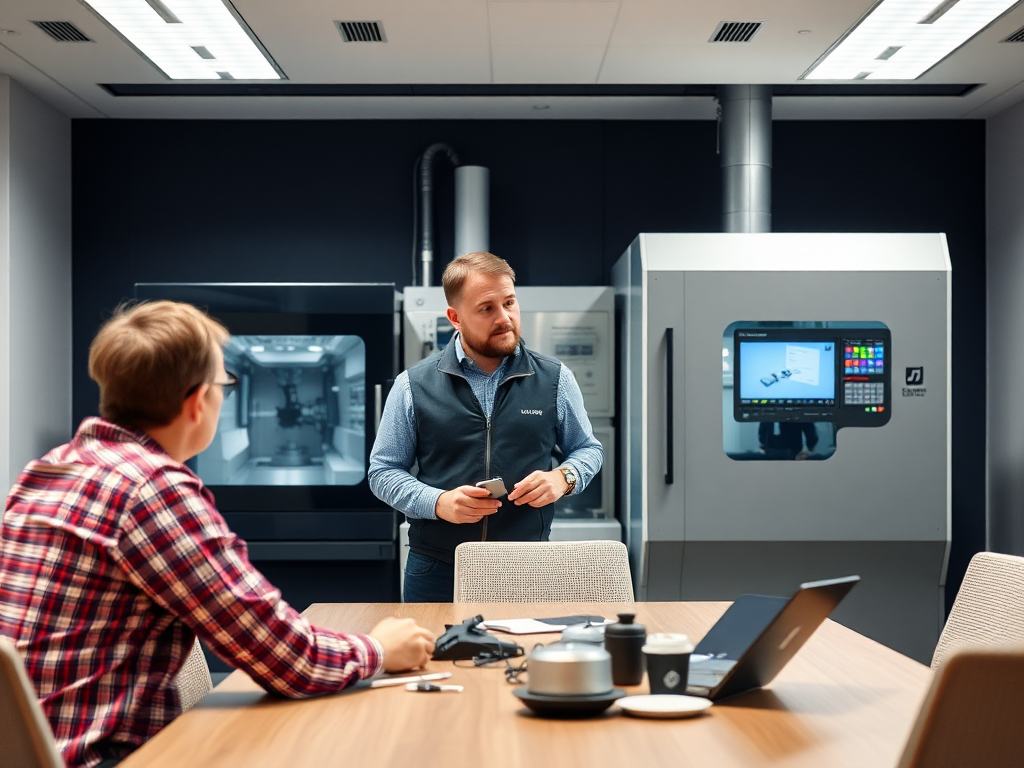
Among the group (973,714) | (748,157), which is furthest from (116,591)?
(748,157)

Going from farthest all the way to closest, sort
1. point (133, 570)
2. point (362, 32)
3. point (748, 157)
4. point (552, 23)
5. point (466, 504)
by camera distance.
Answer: point (748, 157), point (362, 32), point (552, 23), point (466, 504), point (133, 570)

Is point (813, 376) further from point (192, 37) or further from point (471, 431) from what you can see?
point (192, 37)

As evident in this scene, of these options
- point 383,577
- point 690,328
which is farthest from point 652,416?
point 383,577

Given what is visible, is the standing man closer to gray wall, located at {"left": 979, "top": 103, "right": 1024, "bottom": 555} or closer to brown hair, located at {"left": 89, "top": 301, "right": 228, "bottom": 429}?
brown hair, located at {"left": 89, "top": 301, "right": 228, "bottom": 429}

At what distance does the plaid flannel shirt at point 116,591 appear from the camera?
1183 mm

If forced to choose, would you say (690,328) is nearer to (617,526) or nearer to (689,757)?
(617,526)

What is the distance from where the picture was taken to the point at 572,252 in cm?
457

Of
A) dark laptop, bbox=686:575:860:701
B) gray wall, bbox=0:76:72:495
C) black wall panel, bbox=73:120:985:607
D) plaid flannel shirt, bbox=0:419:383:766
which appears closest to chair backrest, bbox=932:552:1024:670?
dark laptop, bbox=686:575:860:701

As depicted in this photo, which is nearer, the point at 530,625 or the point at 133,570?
the point at 133,570

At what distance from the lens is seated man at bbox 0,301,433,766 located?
1.19 meters

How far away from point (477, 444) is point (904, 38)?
225cm

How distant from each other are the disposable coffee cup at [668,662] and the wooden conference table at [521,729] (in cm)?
6

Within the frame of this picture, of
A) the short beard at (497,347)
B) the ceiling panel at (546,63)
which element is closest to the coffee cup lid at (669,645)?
the short beard at (497,347)

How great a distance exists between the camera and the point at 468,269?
2467 mm
